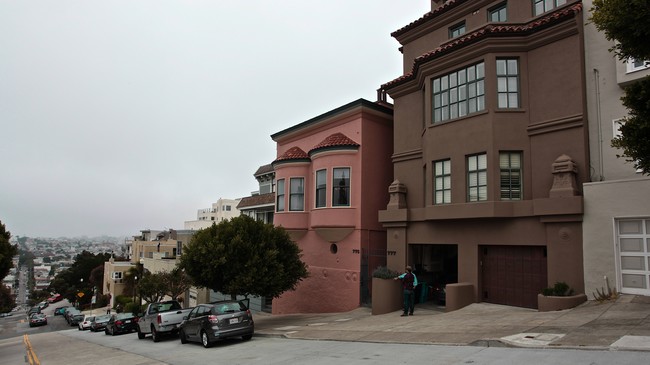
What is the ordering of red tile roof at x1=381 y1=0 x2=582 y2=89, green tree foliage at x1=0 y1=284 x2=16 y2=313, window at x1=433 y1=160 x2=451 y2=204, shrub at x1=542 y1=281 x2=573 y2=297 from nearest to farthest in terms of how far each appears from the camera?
shrub at x1=542 y1=281 x2=573 y2=297 < red tile roof at x1=381 y1=0 x2=582 y2=89 < window at x1=433 y1=160 x2=451 y2=204 < green tree foliage at x1=0 y1=284 x2=16 y2=313

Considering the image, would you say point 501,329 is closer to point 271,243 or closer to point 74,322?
point 271,243

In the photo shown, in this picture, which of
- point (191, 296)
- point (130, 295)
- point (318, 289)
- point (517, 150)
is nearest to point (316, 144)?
point (318, 289)

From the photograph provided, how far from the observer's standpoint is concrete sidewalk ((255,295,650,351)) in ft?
29.6

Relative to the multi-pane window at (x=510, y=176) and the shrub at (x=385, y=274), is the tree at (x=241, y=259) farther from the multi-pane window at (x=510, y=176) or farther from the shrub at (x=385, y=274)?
the multi-pane window at (x=510, y=176)

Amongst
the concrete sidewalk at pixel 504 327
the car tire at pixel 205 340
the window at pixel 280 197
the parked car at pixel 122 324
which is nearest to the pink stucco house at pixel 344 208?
Result: the window at pixel 280 197

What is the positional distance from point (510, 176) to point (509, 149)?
0.93 meters

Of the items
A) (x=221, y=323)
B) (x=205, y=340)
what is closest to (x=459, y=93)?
(x=221, y=323)

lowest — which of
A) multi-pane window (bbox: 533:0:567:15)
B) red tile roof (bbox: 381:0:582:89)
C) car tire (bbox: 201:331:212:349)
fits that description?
car tire (bbox: 201:331:212:349)

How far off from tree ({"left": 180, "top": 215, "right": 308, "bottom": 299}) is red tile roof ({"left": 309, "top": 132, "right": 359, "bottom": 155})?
5462 millimetres

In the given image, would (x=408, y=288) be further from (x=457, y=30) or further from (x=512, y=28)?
(x=457, y=30)

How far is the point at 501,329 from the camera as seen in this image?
11172mm

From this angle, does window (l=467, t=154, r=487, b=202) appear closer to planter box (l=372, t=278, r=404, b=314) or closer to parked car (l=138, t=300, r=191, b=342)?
planter box (l=372, t=278, r=404, b=314)

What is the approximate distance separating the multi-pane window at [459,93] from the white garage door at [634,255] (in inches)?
236

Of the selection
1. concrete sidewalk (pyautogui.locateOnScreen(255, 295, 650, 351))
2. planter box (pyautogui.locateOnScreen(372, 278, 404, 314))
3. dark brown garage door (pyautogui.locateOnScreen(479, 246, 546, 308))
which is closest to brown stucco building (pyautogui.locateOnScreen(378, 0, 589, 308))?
dark brown garage door (pyautogui.locateOnScreen(479, 246, 546, 308))
